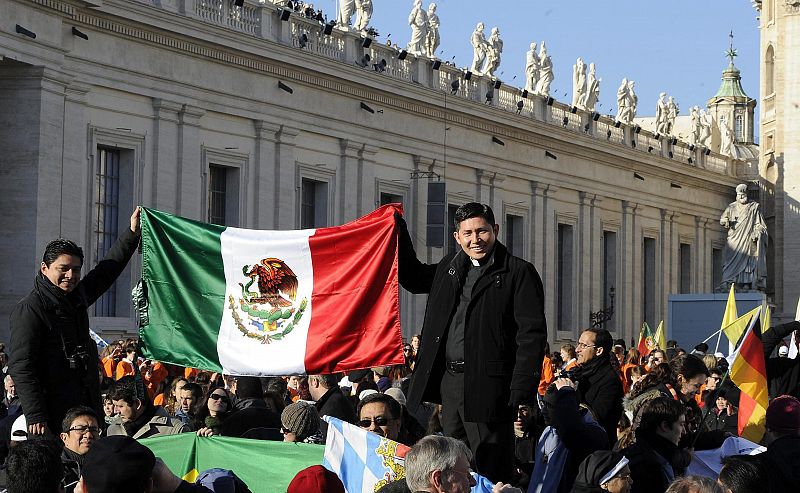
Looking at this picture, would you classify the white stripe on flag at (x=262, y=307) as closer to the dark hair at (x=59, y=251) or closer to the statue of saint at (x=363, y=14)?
the dark hair at (x=59, y=251)

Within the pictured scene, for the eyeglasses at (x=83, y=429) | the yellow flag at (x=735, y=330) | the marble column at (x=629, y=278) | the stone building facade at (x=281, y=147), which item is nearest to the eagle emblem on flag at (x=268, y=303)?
the eyeglasses at (x=83, y=429)

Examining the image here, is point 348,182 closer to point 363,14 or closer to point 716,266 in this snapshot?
point 363,14

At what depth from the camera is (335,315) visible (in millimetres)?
9797

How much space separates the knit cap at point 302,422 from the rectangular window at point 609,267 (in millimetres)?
42158

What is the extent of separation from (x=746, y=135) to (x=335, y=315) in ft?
298

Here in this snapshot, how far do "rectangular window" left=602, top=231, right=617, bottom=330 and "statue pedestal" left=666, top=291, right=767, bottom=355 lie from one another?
7.67 metres

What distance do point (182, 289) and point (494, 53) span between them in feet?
117

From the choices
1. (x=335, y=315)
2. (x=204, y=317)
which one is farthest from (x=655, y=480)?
(x=204, y=317)

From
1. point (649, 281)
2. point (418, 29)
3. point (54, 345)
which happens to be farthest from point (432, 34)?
point (54, 345)

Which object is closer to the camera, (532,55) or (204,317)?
(204,317)

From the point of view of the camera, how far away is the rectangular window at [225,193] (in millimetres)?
34250

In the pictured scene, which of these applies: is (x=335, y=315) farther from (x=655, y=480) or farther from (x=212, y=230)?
(x=655, y=480)

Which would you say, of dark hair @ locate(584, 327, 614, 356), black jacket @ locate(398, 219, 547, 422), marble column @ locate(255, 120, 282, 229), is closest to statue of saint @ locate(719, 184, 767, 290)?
marble column @ locate(255, 120, 282, 229)

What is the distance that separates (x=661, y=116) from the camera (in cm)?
5772
